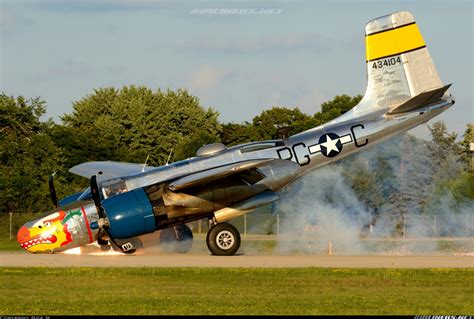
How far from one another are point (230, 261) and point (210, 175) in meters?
2.72

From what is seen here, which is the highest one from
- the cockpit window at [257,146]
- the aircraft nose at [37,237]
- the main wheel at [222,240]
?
the cockpit window at [257,146]

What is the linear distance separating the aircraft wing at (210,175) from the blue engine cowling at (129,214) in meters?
1.13

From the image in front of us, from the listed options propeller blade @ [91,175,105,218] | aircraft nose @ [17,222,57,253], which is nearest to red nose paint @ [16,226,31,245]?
aircraft nose @ [17,222,57,253]

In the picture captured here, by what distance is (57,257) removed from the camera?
3184 centimetres

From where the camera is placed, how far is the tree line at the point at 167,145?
3931 centimetres

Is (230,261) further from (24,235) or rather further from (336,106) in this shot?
(336,106)

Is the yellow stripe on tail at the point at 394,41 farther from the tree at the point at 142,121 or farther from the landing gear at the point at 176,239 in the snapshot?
the tree at the point at 142,121

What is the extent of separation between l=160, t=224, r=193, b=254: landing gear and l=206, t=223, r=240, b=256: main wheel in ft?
9.36

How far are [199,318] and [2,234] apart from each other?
3440 centimetres

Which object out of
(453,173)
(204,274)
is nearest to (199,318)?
(204,274)

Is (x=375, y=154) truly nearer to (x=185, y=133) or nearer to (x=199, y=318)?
(x=199, y=318)

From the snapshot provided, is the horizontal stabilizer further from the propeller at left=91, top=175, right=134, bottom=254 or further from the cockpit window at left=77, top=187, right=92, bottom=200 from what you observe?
the propeller at left=91, top=175, right=134, bottom=254

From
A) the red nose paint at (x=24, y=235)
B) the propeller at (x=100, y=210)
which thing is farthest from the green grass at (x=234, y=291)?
the red nose paint at (x=24, y=235)

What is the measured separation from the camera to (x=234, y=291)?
2345 centimetres
